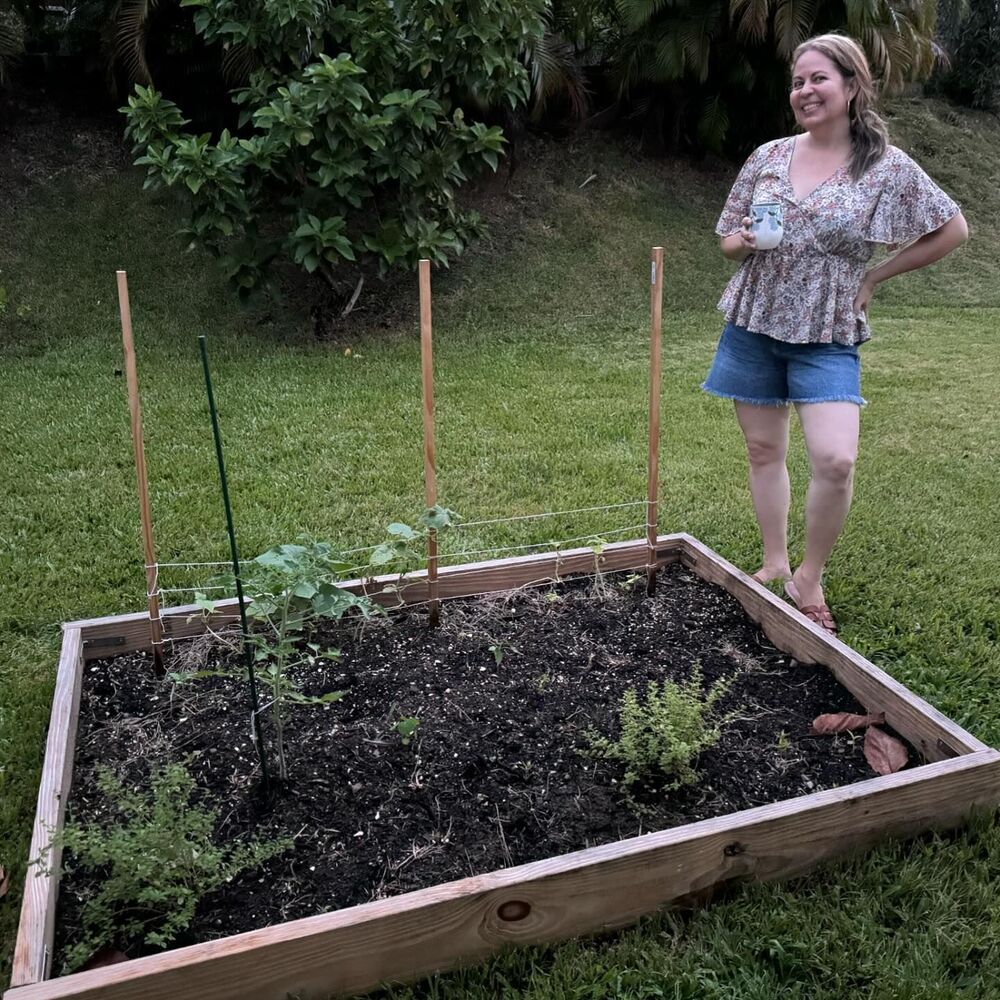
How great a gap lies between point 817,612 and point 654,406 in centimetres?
85

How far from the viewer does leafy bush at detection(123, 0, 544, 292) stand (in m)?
5.30

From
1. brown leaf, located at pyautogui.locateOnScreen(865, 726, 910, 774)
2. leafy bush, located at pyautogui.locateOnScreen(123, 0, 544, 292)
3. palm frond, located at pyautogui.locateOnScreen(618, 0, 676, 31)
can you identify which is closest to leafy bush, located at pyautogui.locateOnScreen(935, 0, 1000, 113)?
palm frond, located at pyautogui.locateOnScreen(618, 0, 676, 31)

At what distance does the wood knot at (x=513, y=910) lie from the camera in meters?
1.60

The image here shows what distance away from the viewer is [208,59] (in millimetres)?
8078

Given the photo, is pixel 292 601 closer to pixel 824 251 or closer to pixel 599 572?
pixel 599 572

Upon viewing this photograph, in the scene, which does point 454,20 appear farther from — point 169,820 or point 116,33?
point 169,820

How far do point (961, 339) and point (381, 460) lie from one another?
5349 millimetres

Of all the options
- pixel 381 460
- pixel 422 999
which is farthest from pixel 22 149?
pixel 422 999

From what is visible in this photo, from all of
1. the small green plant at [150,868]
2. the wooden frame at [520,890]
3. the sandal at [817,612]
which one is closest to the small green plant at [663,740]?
the wooden frame at [520,890]

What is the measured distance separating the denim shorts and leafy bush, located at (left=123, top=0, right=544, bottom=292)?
337cm

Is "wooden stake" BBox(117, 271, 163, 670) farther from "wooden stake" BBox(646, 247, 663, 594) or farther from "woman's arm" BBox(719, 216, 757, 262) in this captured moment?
"woman's arm" BBox(719, 216, 757, 262)

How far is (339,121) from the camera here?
17.4 ft

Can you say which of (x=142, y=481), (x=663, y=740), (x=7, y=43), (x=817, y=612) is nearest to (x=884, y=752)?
(x=663, y=740)

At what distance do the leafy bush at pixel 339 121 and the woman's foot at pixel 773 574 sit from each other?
3726 millimetres
